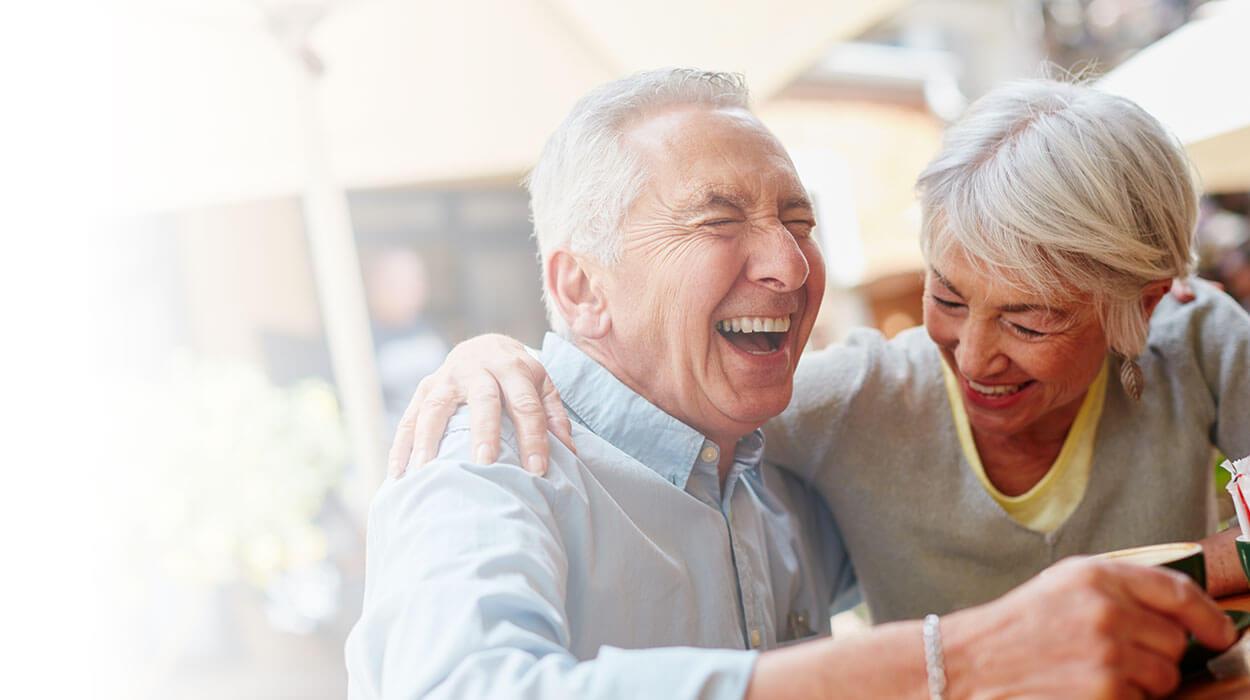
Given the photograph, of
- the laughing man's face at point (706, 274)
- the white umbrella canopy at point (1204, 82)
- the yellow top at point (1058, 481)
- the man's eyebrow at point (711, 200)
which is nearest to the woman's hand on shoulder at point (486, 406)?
the laughing man's face at point (706, 274)

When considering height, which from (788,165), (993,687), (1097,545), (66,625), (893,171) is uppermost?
(893,171)

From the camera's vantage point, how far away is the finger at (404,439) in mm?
1079

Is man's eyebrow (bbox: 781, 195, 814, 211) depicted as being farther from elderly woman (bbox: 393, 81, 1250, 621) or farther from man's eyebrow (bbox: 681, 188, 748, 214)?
elderly woman (bbox: 393, 81, 1250, 621)

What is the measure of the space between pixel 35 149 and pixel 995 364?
3.34 m

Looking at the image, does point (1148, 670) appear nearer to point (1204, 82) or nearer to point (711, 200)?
point (711, 200)

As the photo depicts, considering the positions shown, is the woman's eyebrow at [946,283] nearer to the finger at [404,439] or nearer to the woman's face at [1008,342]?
the woman's face at [1008,342]

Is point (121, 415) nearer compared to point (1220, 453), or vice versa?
point (1220, 453)


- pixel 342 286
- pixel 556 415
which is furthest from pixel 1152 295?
pixel 342 286

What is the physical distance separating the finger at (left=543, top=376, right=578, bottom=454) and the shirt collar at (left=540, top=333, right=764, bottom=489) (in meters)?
0.06

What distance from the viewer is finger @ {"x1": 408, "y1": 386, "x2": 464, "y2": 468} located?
1.06 metres

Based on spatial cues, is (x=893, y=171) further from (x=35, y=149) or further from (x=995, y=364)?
(x=995, y=364)

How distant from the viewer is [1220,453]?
5.15 feet

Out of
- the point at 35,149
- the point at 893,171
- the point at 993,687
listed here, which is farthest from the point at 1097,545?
the point at 893,171

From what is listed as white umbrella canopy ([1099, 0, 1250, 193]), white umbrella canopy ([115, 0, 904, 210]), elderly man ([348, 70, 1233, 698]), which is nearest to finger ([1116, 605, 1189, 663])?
elderly man ([348, 70, 1233, 698])
